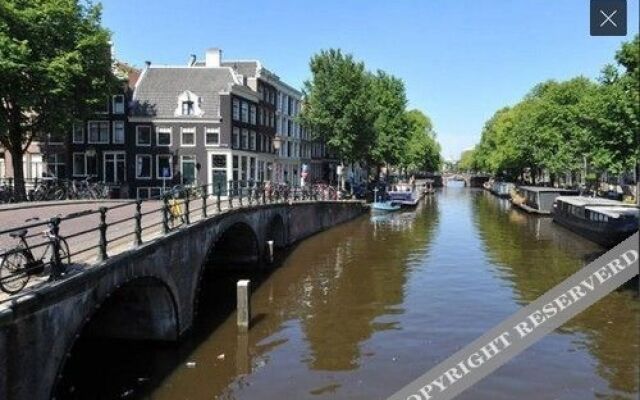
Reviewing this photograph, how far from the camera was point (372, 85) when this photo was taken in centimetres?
7081

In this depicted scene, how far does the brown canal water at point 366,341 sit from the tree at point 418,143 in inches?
1907

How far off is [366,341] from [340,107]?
144ft

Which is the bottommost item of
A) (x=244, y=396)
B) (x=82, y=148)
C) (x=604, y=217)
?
(x=244, y=396)

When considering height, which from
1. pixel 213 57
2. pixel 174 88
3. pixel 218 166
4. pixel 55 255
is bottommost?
pixel 55 255

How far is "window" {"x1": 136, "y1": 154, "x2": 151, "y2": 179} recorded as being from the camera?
52000mm

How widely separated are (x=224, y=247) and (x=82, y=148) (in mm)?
25736

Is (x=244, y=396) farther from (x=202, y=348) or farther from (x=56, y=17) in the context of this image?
(x=56, y=17)

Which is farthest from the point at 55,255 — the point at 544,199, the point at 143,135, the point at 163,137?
the point at 544,199

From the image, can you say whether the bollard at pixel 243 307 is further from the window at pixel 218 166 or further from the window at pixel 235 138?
the window at pixel 235 138

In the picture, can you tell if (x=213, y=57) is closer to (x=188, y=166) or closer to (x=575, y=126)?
(x=188, y=166)

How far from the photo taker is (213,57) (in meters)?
58.5

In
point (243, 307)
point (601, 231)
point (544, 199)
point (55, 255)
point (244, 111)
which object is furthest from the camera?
point (544, 199)

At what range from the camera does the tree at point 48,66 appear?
34.1m

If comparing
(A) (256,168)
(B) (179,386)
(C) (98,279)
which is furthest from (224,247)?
(A) (256,168)
